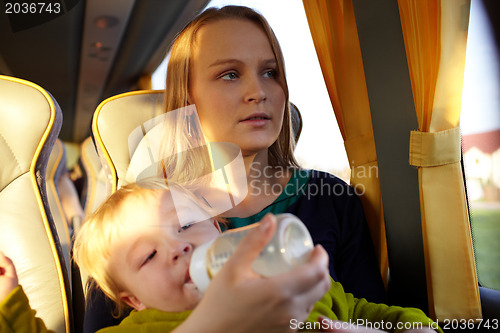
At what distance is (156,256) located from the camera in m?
0.78

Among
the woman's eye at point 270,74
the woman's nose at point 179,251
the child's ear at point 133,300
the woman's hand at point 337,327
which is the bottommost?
the woman's hand at point 337,327

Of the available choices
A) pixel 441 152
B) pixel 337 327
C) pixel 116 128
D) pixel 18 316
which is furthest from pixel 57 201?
pixel 441 152

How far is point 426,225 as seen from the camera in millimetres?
1145

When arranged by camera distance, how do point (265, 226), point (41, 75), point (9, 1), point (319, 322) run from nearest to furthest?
point (265, 226), point (319, 322), point (9, 1), point (41, 75)

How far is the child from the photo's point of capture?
76 cm

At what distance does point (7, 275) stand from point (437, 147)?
1202 mm

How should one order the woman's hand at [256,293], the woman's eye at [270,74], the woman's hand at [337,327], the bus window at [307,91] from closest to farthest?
the woman's hand at [256,293], the woman's hand at [337,327], the woman's eye at [270,74], the bus window at [307,91]

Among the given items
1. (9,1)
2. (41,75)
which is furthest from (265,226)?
(41,75)

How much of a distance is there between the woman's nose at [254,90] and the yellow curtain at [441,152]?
1.49 feet

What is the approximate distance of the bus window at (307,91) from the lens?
1.59m

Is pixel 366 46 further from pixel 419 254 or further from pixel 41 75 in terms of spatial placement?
pixel 41 75

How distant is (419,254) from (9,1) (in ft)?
7.60

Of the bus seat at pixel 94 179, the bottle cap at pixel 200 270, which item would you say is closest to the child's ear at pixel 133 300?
the bottle cap at pixel 200 270

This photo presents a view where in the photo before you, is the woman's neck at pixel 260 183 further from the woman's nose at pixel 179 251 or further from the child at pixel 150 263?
the woman's nose at pixel 179 251
